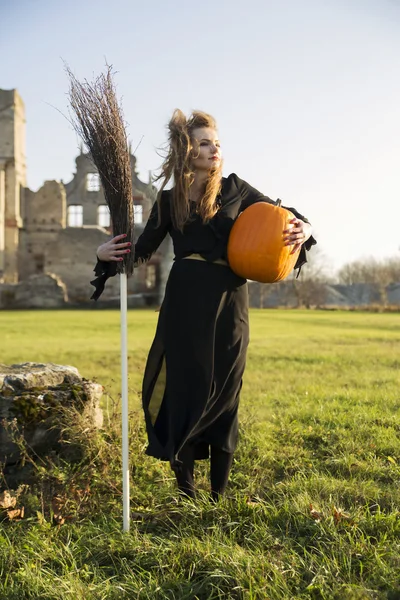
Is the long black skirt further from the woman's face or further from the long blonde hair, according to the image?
the woman's face

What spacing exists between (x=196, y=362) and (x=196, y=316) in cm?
26

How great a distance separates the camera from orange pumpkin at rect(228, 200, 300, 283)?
120 inches

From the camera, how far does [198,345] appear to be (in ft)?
9.96

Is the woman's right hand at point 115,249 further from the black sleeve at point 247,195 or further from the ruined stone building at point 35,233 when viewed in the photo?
the ruined stone building at point 35,233

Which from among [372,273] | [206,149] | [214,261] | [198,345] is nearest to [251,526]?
[198,345]

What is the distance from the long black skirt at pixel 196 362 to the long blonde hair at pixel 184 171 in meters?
0.29

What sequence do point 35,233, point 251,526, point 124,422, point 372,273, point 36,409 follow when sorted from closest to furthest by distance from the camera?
point 251,526 → point 124,422 → point 36,409 → point 35,233 → point 372,273

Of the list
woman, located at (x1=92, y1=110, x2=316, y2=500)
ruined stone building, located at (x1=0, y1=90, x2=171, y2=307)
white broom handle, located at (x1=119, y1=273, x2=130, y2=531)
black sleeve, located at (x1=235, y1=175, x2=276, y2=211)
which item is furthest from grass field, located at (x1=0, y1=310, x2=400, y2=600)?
ruined stone building, located at (x1=0, y1=90, x2=171, y2=307)

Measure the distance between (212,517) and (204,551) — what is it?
43cm

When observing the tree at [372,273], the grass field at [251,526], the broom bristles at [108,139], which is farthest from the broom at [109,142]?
the tree at [372,273]

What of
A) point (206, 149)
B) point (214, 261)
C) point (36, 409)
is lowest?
point (36, 409)

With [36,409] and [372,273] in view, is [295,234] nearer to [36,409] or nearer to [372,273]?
[36,409]

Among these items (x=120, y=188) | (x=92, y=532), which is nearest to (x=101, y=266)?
(x=120, y=188)

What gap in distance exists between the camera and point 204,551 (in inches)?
101
